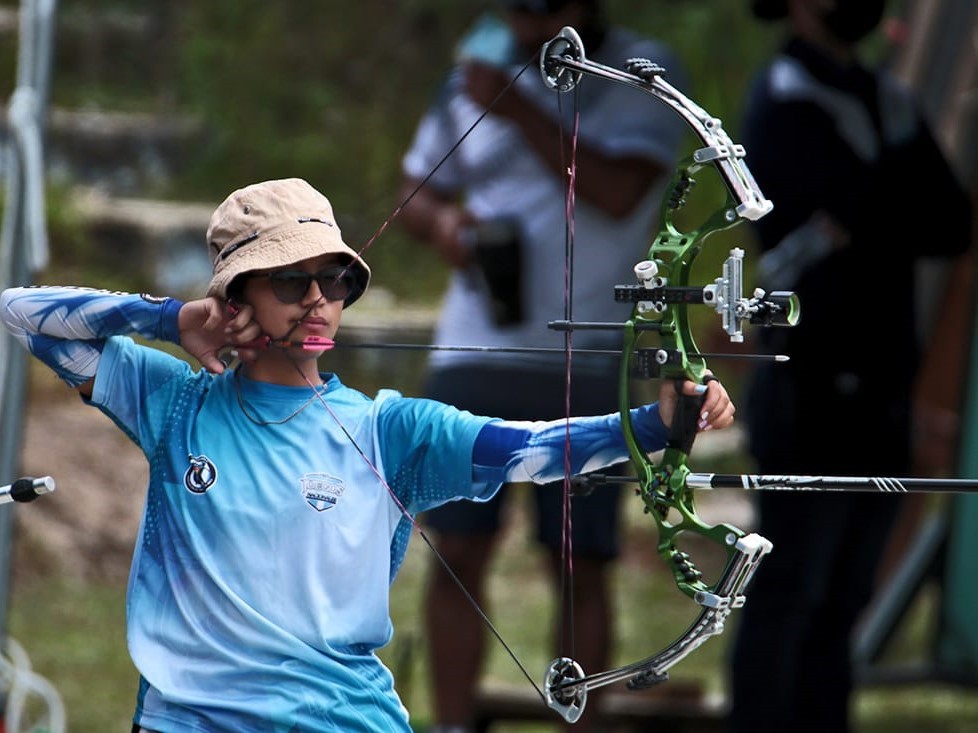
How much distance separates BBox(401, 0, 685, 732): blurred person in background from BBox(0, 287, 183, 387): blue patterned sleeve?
4.50 feet

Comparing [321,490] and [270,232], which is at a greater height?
[270,232]

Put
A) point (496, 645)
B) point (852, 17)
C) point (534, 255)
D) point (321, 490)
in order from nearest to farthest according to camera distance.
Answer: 1. point (321, 490)
2. point (852, 17)
3. point (534, 255)
4. point (496, 645)

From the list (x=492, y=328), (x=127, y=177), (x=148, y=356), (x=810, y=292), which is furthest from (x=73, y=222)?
(x=148, y=356)

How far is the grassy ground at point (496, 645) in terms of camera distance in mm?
4309

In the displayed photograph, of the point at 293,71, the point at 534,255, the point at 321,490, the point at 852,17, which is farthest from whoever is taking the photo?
the point at 293,71

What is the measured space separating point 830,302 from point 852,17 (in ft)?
1.85

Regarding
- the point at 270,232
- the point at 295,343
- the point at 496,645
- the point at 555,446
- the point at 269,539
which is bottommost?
the point at 496,645

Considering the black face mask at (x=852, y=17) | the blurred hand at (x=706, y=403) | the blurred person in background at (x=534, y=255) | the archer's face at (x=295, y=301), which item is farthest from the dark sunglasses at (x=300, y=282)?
the black face mask at (x=852, y=17)

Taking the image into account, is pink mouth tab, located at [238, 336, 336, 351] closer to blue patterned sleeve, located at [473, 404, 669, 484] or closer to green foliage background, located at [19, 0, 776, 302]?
blue patterned sleeve, located at [473, 404, 669, 484]

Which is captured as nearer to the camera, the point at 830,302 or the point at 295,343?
the point at 295,343

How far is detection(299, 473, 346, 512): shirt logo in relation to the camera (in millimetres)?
2088

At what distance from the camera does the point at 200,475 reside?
2.12 metres

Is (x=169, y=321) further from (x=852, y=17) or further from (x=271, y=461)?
(x=852, y=17)

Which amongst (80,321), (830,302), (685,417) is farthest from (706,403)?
(830,302)
